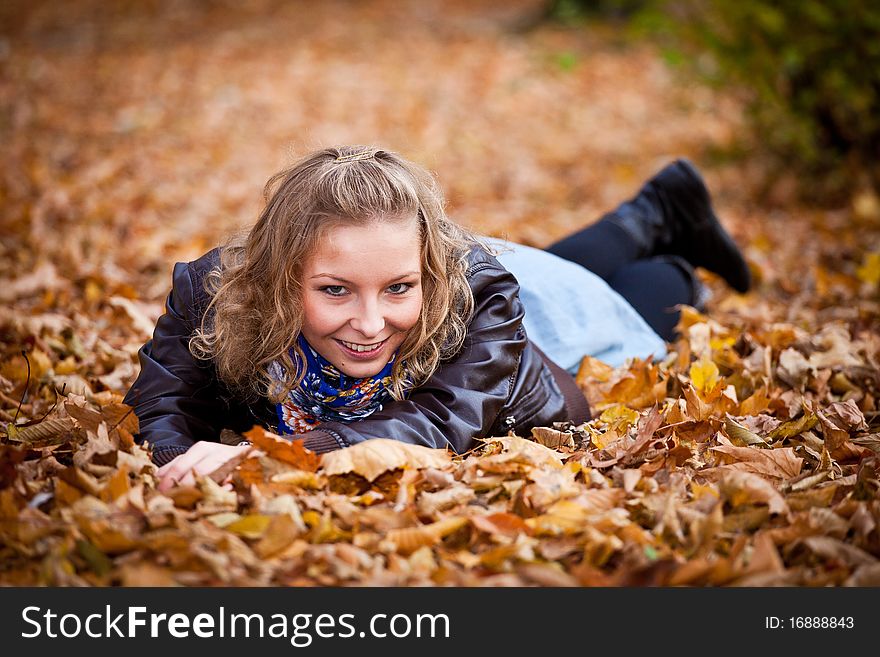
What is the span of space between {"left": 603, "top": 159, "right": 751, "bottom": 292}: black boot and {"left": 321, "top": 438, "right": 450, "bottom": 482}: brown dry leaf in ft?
6.26

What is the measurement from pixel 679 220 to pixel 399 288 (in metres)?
2.01

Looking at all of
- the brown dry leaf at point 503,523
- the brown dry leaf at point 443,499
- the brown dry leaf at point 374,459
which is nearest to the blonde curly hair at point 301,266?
the brown dry leaf at point 374,459

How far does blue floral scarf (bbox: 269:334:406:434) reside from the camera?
98.6 inches

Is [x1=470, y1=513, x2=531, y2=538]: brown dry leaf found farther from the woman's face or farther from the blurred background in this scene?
the blurred background

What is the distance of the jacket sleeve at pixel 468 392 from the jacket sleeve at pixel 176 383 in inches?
14.8

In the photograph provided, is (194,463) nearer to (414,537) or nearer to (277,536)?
(277,536)

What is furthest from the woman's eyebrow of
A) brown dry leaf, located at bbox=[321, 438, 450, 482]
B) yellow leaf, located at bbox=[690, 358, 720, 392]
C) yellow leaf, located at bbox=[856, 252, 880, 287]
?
yellow leaf, located at bbox=[856, 252, 880, 287]

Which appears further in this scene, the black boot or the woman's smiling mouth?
the black boot

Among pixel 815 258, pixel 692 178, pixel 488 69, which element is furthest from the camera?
pixel 488 69
